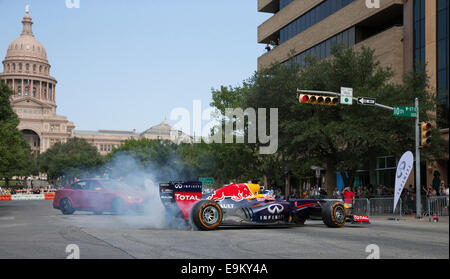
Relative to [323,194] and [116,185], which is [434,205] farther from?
[116,185]

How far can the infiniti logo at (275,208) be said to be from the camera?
13.5 meters

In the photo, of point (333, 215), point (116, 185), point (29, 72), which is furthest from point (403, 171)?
point (29, 72)

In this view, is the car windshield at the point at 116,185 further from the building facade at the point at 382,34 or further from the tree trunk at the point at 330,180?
the tree trunk at the point at 330,180

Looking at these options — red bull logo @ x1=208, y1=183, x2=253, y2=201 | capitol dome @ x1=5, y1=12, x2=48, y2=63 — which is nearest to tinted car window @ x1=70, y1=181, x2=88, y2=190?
red bull logo @ x1=208, y1=183, x2=253, y2=201

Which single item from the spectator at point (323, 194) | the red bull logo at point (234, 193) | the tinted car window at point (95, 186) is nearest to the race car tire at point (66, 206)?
the tinted car window at point (95, 186)

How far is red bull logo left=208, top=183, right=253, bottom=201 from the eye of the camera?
44.6 ft

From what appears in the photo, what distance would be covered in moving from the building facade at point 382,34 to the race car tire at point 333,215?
11.1 metres

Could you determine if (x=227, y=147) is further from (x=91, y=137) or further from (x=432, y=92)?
(x=91, y=137)

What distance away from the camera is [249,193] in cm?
1388

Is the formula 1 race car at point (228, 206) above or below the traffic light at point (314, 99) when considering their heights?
below

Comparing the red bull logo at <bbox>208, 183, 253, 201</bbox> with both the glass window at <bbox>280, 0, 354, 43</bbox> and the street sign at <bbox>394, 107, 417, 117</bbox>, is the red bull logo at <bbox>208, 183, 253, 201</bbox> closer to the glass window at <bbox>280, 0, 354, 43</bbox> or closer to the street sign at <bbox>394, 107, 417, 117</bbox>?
the street sign at <bbox>394, 107, 417, 117</bbox>

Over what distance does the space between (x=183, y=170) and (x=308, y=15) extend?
2016 cm

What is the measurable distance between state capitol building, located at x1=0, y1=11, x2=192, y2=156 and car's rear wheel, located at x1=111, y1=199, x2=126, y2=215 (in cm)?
14151
